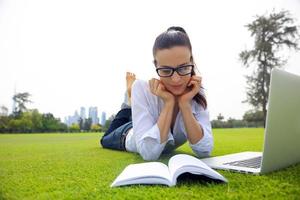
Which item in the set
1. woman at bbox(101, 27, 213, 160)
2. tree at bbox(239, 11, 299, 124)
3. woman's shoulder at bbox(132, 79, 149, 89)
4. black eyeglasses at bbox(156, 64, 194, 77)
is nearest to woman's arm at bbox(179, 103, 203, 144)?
woman at bbox(101, 27, 213, 160)

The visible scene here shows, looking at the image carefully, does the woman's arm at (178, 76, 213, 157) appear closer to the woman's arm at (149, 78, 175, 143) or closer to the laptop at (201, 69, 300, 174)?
the woman's arm at (149, 78, 175, 143)

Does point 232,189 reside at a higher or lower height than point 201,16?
lower

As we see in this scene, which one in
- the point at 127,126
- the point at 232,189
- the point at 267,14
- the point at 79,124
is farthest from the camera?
the point at 267,14

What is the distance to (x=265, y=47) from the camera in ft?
33.2

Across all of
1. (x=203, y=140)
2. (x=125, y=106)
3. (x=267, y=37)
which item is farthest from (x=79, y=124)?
(x=203, y=140)

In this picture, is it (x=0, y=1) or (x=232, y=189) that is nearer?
(x=232, y=189)

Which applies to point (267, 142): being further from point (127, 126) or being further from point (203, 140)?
point (127, 126)

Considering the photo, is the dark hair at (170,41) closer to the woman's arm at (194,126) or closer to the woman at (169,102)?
the woman at (169,102)

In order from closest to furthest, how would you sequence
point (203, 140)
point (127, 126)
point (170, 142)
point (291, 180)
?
point (291, 180), point (203, 140), point (170, 142), point (127, 126)

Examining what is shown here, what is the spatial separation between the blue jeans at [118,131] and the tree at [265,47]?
7246 mm

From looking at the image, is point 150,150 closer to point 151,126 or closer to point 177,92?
point 151,126

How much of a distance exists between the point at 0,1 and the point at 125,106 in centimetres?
164

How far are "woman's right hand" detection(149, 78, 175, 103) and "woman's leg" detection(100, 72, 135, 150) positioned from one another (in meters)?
1.03

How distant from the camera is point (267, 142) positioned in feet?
4.24
